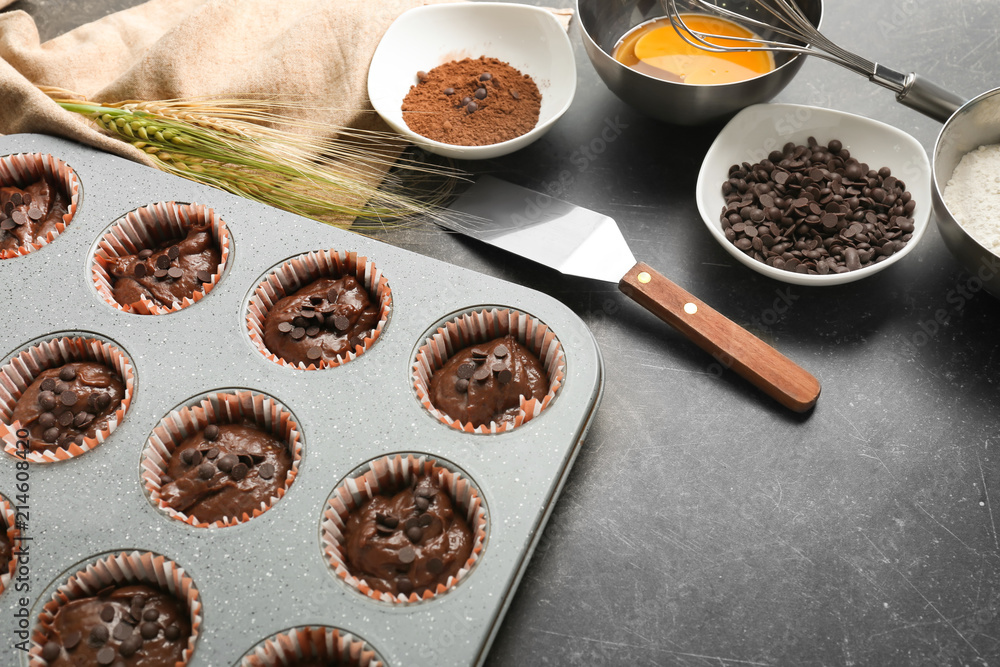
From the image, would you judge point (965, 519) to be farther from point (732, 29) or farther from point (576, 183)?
point (732, 29)

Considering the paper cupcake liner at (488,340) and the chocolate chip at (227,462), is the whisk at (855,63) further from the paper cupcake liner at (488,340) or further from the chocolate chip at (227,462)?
the chocolate chip at (227,462)

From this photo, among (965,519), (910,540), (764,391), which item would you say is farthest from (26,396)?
(965,519)

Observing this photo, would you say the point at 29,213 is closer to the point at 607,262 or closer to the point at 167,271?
the point at 167,271

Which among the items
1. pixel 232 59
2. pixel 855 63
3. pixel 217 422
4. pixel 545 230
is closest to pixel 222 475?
pixel 217 422

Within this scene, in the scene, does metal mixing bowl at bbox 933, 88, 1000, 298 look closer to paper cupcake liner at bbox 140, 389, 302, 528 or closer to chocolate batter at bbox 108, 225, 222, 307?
paper cupcake liner at bbox 140, 389, 302, 528

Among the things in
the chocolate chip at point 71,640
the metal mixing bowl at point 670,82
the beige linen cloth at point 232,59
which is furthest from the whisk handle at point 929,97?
the chocolate chip at point 71,640

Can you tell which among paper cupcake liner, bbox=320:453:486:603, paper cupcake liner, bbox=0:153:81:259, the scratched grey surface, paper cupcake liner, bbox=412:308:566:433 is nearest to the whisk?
the scratched grey surface
